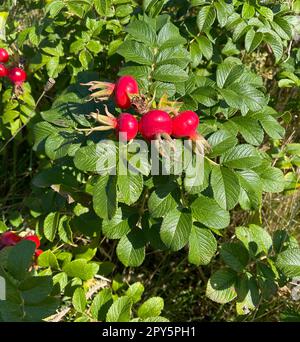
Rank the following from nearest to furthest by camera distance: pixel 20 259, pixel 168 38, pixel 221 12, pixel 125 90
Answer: pixel 20 259
pixel 125 90
pixel 168 38
pixel 221 12

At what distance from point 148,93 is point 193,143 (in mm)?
256

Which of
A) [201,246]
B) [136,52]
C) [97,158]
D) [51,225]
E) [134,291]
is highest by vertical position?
[136,52]

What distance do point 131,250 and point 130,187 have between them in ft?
1.18

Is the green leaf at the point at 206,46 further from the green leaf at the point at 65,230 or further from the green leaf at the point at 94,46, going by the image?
the green leaf at the point at 65,230

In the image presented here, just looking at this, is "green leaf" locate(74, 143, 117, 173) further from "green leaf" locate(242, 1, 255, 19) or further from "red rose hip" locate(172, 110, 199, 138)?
"green leaf" locate(242, 1, 255, 19)

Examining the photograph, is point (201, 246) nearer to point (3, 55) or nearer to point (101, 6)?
point (101, 6)

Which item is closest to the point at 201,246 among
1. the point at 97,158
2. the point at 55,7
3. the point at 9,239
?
the point at 97,158

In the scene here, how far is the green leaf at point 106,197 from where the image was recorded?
1261mm

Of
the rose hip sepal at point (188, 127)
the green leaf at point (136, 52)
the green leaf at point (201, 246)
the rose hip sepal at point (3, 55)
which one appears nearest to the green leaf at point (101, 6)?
the green leaf at point (136, 52)

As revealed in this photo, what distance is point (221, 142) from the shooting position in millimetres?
1433

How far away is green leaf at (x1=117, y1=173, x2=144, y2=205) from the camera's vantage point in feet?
4.12

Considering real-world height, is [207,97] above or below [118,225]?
above

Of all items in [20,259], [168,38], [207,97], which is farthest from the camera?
[168,38]

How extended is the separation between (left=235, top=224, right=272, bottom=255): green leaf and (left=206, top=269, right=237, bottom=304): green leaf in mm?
118
